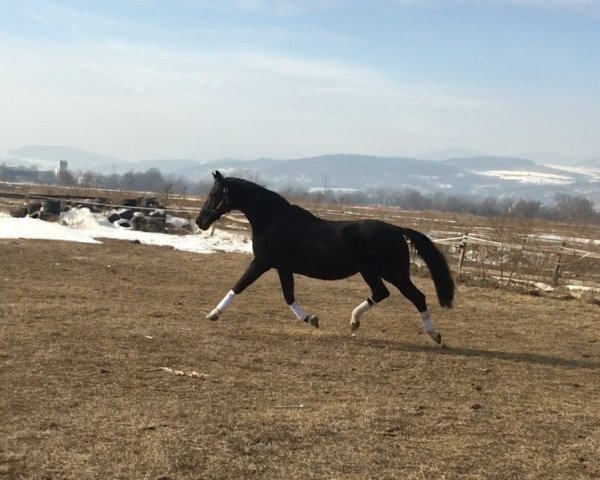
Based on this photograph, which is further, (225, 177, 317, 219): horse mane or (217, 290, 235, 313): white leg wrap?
(225, 177, 317, 219): horse mane

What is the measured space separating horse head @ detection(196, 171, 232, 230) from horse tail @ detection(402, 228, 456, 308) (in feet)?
8.43

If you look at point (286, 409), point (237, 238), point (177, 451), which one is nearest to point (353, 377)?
point (286, 409)

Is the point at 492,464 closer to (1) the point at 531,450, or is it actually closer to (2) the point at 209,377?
(1) the point at 531,450

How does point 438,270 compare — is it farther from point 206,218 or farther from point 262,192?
point 206,218

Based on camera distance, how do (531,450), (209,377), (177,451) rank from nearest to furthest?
(177,451)
(531,450)
(209,377)

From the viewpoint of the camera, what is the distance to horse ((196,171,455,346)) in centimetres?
877

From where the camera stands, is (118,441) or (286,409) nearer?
(118,441)

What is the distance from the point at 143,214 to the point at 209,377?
21415 mm

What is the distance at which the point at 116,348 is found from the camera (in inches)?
282

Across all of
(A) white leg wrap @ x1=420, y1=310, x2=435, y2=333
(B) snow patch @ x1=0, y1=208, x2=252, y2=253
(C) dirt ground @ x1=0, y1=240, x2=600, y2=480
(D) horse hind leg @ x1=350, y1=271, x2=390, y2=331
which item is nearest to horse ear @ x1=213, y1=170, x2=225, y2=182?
(C) dirt ground @ x1=0, y1=240, x2=600, y2=480

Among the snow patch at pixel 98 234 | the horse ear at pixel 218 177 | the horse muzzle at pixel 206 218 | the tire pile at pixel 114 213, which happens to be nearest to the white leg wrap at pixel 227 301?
the horse muzzle at pixel 206 218

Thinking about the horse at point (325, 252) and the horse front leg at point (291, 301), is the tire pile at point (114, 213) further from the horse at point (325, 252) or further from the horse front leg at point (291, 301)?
the horse front leg at point (291, 301)

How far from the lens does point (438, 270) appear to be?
9281mm

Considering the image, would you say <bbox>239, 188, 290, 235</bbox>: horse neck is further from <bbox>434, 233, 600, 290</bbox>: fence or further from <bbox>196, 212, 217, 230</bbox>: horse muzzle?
<bbox>434, 233, 600, 290</bbox>: fence
